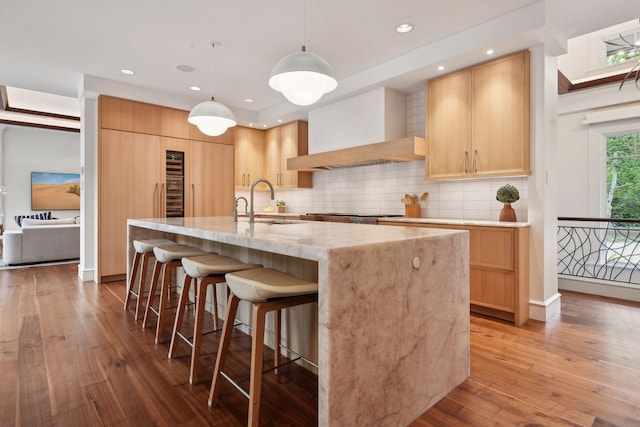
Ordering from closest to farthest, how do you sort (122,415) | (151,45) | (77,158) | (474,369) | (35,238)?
1. (122,415)
2. (474,369)
3. (151,45)
4. (35,238)
5. (77,158)

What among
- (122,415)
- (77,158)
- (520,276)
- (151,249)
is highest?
(77,158)

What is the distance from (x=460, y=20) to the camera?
9.86ft

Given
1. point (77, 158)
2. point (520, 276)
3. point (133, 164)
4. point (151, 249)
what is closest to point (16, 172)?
point (77, 158)

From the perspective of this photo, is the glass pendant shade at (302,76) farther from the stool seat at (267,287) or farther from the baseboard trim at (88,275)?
the baseboard trim at (88,275)

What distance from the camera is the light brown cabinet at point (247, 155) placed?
6.05m

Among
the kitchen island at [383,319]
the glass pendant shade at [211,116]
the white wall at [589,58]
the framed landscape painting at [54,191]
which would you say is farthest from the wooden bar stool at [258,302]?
the framed landscape painting at [54,191]

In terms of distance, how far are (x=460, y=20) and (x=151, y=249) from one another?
339 cm

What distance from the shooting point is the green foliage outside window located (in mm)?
4688

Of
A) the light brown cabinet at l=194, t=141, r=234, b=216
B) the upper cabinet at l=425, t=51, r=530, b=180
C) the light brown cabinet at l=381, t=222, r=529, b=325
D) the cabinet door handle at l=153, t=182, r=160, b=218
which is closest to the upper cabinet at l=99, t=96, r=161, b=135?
the light brown cabinet at l=194, t=141, r=234, b=216

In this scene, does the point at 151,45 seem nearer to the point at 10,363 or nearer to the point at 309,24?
the point at 309,24

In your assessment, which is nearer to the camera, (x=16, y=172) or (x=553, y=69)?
(x=553, y=69)

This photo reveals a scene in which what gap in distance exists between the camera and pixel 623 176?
4.81 m

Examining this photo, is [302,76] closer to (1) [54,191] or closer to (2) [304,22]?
(2) [304,22]

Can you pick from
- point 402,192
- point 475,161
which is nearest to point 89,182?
point 402,192
